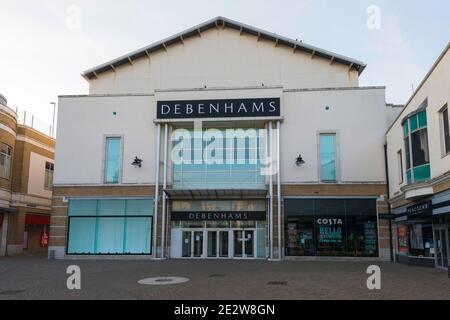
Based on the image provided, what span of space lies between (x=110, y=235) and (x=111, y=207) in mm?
1590

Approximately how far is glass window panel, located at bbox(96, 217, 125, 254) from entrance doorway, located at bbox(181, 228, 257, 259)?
354cm

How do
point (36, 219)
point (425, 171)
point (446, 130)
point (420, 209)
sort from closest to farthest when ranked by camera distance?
1. point (446, 130)
2. point (425, 171)
3. point (420, 209)
4. point (36, 219)

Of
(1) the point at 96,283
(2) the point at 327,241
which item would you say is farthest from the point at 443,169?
(1) the point at 96,283

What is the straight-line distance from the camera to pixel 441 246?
17.5 metres

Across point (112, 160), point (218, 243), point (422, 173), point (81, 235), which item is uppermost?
point (112, 160)

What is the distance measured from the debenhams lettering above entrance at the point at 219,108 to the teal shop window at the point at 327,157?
9.99 feet

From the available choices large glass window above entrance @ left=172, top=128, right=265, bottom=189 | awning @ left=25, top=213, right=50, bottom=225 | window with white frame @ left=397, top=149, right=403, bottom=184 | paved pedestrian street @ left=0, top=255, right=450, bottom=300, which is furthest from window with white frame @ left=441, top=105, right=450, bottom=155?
awning @ left=25, top=213, right=50, bottom=225

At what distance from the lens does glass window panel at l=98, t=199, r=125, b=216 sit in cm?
2533

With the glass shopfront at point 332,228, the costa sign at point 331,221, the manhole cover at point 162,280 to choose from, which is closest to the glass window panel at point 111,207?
the glass shopfront at point 332,228

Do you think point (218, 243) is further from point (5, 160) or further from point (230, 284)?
point (5, 160)

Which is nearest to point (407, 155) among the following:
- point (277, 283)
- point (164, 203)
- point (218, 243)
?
point (277, 283)

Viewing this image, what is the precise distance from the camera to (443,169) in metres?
15.5
